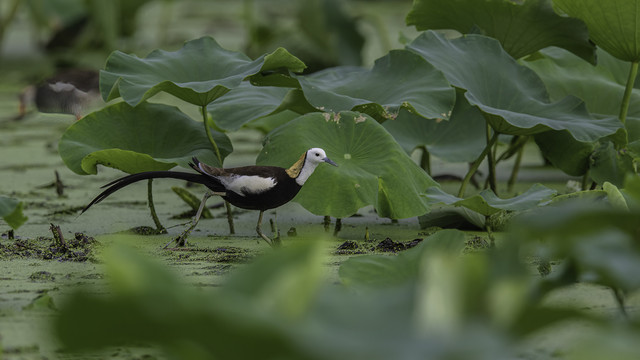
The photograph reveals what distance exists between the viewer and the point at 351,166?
6.57 ft

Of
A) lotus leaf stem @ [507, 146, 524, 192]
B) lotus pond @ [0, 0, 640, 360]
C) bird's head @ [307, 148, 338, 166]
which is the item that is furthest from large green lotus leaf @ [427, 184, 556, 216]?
lotus leaf stem @ [507, 146, 524, 192]

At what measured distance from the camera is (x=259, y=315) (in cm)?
77

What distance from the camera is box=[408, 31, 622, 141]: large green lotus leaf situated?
205 cm

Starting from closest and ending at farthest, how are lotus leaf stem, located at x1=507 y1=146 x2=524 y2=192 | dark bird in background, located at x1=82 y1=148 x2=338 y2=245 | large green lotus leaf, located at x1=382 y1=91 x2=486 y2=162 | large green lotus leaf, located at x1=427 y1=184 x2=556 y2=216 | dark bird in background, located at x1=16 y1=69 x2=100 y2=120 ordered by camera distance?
large green lotus leaf, located at x1=427 y1=184 x2=556 y2=216 → dark bird in background, located at x1=82 y1=148 x2=338 y2=245 → large green lotus leaf, located at x1=382 y1=91 x2=486 y2=162 → lotus leaf stem, located at x1=507 y1=146 x2=524 y2=192 → dark bird in background, located at x1=16 y1=69 x2=100 y2=120

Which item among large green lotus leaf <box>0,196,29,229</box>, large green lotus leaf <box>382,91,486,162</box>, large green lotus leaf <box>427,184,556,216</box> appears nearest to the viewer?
large green lotus leaf <box>0,196,29,229</box>

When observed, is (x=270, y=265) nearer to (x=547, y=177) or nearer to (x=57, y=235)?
(x=57, y=235)

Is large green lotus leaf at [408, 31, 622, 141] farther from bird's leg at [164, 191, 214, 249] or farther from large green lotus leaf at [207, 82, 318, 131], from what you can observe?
bird's leg at [164, 191, 214, 249]

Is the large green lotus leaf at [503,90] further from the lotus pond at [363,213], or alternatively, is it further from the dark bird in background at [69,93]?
the dark bird in background at [69,93]

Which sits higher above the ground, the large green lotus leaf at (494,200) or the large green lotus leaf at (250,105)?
the large green lotus leaf at (250,105)

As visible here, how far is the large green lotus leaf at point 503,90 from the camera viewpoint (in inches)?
80.7

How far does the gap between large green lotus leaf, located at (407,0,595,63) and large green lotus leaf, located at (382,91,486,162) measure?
22 centimetres

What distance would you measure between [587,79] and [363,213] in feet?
2.41

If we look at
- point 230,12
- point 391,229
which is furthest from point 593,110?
point 230,12

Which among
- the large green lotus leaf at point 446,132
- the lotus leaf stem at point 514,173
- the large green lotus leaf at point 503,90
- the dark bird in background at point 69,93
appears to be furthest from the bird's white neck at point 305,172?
the dark bird in background at point 69,93
